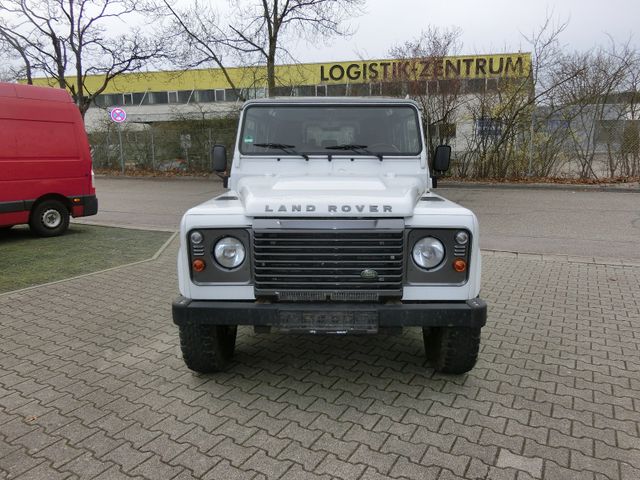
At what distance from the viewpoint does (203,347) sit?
3.41 m

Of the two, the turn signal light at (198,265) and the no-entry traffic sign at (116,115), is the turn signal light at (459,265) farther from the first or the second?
the no-entry traffic sign at (116,115)

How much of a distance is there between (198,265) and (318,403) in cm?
Answer: 118

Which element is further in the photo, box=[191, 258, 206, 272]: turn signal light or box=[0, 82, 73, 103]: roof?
box=[0, 82, 73, 103]: roof

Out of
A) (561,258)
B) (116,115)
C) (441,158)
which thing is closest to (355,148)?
(441,158)

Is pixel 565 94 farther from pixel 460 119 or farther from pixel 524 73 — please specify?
pixel 460 119

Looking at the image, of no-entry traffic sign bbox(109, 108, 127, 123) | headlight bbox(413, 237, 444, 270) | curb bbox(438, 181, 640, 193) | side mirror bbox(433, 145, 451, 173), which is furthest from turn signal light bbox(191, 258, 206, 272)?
no-entry traffic sign bbox(109, 108, 127, 123)

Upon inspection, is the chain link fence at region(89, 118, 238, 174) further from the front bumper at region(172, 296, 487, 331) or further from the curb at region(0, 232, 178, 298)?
the front bumper at region(172, 296, 487, 331)

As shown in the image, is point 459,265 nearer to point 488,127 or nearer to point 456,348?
point 456,348

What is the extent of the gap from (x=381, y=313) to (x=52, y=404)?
2.24 meters

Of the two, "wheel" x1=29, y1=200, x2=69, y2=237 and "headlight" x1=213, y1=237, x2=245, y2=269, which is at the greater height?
"headlight" x1=213, y1=237, x2=245, y2=269

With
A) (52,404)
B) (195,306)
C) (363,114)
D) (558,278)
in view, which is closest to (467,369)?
(195,306)

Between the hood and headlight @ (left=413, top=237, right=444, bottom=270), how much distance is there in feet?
0.72

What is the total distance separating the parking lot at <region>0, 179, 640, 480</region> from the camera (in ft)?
8.62

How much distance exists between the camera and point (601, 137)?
15.8 m
